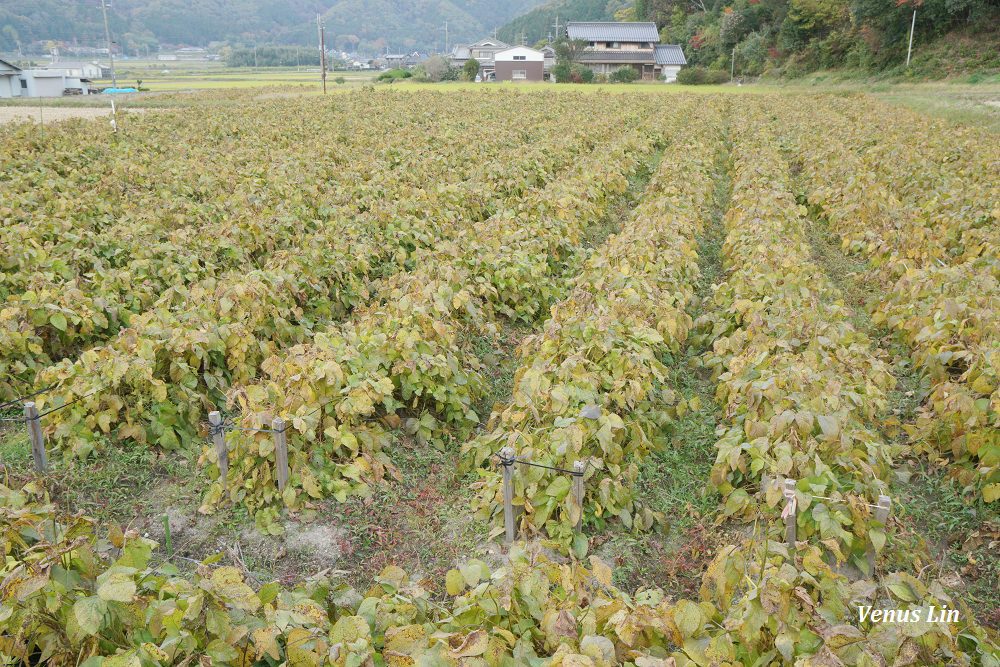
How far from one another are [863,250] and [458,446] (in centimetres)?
791

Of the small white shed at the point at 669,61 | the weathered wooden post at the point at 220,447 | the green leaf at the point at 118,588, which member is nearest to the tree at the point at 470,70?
the small white shed at the point at 669,61

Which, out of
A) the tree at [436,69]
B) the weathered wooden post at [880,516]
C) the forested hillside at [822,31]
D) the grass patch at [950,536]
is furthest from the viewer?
the tree at [436,69]

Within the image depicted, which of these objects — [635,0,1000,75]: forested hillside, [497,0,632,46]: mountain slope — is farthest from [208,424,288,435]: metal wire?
[497,0,632,46]: mountain slope

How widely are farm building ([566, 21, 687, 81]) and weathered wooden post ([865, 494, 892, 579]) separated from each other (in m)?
76.1

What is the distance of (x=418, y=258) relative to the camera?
873cm

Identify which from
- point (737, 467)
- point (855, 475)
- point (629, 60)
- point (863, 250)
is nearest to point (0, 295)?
point (737, 467)

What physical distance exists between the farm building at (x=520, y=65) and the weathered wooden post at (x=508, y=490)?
7239cm

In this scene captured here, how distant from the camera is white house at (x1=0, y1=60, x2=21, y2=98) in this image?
5222 centimetres

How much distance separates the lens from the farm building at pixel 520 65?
234 feet

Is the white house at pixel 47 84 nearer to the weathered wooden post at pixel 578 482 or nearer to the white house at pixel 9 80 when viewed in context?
the white house at pixel 9 80

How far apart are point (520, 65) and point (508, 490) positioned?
73361 mm

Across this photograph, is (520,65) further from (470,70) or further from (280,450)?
(280,450)

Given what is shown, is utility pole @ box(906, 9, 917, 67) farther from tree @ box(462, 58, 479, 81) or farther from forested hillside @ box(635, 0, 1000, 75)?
tree @ box(462, 58, 479, 81)

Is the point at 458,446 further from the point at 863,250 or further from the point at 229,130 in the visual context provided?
the point at 229,130
